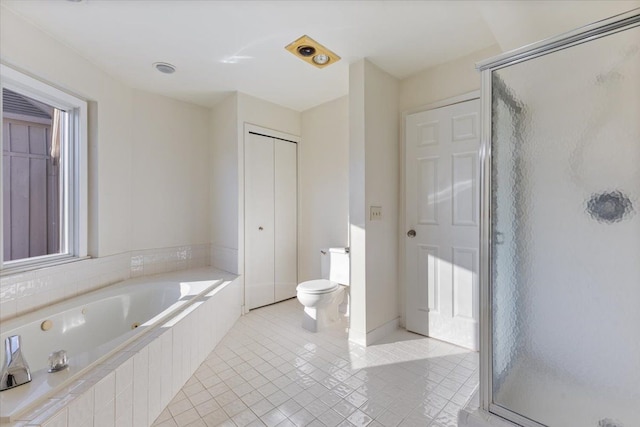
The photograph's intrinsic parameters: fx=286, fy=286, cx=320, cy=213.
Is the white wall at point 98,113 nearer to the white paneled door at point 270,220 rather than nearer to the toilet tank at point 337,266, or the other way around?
the white paneled door at point 270,220

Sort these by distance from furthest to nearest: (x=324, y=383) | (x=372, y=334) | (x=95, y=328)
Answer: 1. (x=372, y=334)
2. (x=95, y=328)
3. (x=324, y=383)

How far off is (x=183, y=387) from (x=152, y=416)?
0.97ft

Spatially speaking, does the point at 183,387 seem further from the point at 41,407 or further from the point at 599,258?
the point at 599,258

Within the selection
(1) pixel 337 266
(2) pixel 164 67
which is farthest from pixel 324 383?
(2) pixel 164 67

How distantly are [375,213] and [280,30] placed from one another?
148 cm

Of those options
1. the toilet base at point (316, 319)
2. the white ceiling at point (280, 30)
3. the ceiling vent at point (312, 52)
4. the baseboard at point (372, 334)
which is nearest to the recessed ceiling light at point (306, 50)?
the ceiling vent at point (312, 52)

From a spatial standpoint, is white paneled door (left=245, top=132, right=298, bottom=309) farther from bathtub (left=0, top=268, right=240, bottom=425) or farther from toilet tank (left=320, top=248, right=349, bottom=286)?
toilet tank (left=320, top=248, right=349, bottom=286)

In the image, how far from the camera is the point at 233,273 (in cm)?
294

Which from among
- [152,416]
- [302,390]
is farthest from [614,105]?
[152,416]

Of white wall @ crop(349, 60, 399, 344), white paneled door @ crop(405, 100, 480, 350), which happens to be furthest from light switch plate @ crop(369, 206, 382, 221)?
white paneled door @ crop(405, 100, 480, 350)

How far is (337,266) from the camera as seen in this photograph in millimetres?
2742

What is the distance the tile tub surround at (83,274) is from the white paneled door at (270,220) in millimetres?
672

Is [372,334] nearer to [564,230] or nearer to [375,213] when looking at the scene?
[375,213]

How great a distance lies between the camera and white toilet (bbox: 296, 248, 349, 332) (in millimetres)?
2459
